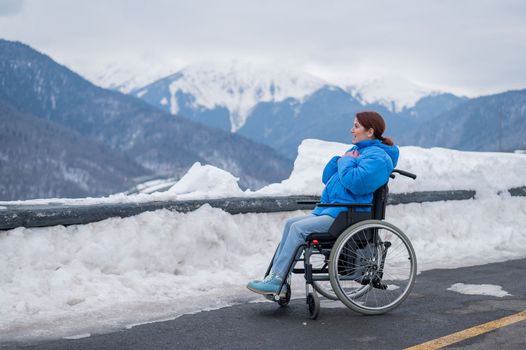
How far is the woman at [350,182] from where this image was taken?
516 centimetres

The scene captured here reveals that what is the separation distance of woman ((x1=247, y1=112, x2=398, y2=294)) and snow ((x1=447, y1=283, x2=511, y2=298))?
5.17 ft

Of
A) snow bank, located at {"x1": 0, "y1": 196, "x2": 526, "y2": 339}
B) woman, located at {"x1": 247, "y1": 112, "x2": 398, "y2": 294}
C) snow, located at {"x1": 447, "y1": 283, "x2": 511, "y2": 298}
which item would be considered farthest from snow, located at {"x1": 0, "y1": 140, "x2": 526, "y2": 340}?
snow, located at {"x1": 447, "y1": 283, "x2": 511, "y2": 298}

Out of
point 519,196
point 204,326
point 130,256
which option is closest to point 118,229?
point 130,256

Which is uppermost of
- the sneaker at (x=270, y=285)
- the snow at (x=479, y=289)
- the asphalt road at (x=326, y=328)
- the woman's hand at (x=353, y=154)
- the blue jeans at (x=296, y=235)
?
the woman's hand at (x=353, y=154)

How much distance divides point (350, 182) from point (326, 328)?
1.14m

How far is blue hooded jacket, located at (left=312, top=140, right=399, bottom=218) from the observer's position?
5.15 meters

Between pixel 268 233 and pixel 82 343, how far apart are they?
391 centimetres

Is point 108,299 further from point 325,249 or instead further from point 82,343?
point 325,249

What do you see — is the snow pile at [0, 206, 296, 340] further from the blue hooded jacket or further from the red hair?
the red hair

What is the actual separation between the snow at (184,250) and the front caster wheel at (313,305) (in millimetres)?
897

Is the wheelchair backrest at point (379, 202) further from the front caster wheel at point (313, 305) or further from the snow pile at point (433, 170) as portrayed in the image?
the snow pile at point (433, 170)

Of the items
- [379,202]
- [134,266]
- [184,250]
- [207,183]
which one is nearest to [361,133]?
[379,202]

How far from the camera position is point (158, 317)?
514 centimetres

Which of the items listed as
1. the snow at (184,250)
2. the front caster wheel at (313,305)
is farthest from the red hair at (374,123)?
the snow at (184,250)
